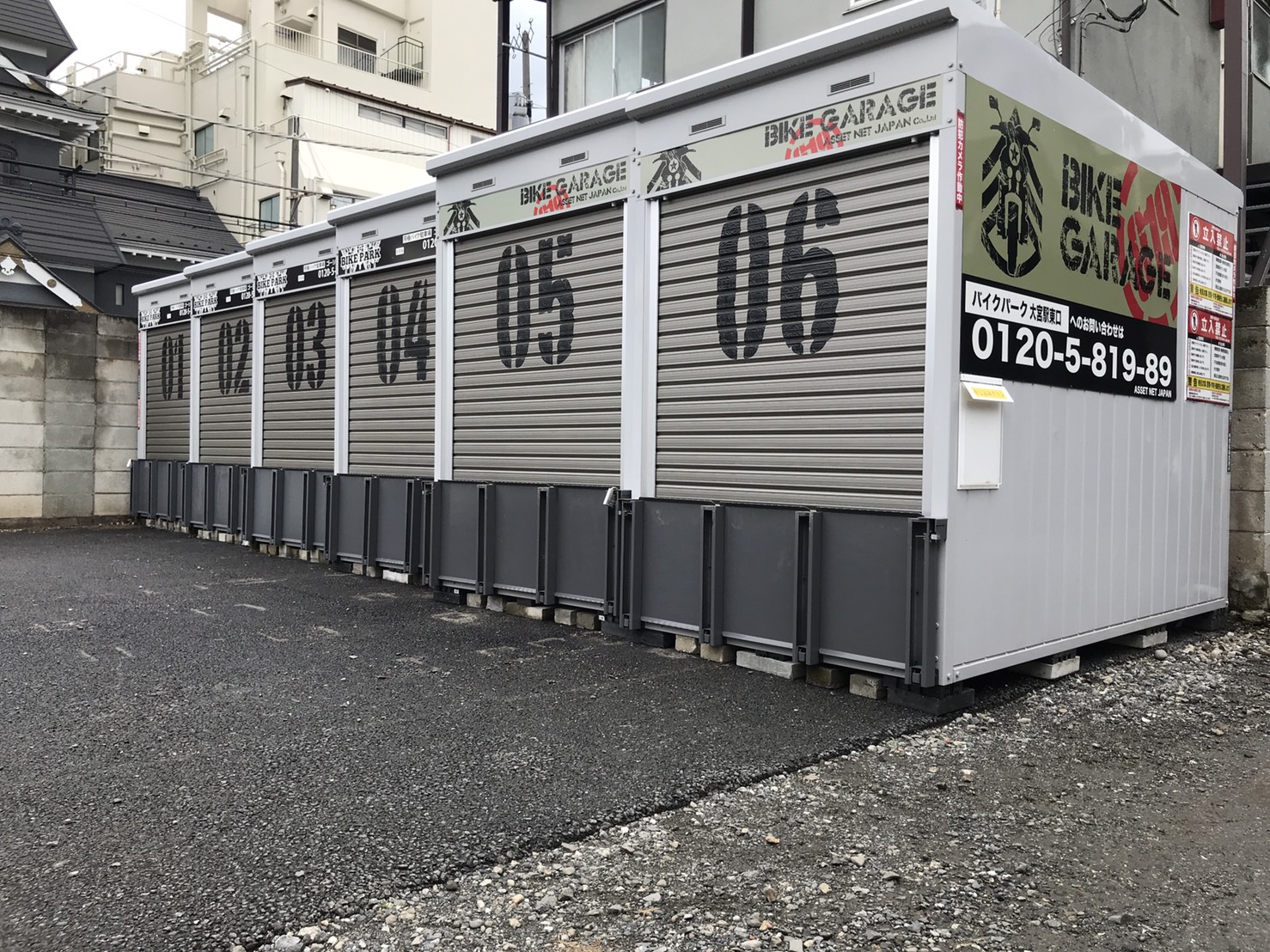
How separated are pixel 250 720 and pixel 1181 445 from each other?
6.97 metres

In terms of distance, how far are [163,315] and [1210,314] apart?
562 inches

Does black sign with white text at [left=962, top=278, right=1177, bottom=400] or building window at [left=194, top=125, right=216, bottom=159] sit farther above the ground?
building window at [left=194, top=125, right=216, bottom=159]

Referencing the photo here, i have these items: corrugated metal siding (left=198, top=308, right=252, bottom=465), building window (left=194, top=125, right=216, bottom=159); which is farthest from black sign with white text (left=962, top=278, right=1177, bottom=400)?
building window (left=194, top=125, right=216, bottom=159)

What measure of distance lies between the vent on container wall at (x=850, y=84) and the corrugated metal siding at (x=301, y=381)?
7262 mm

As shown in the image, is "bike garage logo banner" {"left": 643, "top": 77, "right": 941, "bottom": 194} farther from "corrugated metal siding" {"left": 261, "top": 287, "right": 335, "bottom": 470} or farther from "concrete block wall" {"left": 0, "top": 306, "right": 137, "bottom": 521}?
"concrete block wall" {"left": 0, "top": 306, "right": 137, "bottom": 521}

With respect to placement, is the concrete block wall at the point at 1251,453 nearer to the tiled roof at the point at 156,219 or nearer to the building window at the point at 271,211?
the tiled roof at the point at 156,219

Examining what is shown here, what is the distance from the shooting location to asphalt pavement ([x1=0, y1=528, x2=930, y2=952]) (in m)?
3.32

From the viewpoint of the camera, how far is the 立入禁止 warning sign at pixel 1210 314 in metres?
7.92

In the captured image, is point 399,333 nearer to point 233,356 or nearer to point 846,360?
point 233,356

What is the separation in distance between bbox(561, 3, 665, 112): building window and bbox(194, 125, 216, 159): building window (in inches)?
1052

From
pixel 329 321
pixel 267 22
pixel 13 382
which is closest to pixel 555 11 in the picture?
pixel 329 321

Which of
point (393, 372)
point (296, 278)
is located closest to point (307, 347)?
point (296, 278)

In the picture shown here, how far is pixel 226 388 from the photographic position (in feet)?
46.1

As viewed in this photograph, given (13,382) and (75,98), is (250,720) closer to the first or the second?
(13,382)
